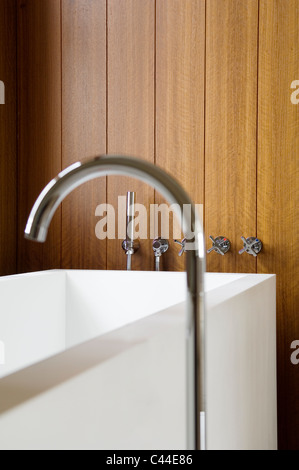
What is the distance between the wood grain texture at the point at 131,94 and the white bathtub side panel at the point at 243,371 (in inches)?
26.8

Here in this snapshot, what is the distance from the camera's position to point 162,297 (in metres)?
1.86

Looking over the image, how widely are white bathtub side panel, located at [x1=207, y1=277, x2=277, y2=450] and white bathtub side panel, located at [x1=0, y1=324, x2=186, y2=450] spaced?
15 centimetres

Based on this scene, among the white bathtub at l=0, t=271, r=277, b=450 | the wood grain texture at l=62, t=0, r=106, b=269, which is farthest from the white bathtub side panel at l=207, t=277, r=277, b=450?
the wood grain texture at l=62, t=0, r=106, b=269

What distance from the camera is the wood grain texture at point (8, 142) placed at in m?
2.28

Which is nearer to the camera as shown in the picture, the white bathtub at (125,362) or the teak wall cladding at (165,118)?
the white bathtub at (125,362)

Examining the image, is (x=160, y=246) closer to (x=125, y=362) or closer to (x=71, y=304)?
(x=71, y=304)

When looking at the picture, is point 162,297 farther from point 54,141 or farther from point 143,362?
point 143,362

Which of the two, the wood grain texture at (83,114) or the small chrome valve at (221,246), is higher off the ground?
the wood grain texture at (83,114)

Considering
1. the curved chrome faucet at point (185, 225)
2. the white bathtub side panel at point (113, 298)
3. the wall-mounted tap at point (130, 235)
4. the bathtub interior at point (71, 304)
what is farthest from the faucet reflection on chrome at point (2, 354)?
the curved chrome faucet at point (185, 225)

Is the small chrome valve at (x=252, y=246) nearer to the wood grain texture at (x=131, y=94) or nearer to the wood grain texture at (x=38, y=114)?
the wood grain texture at (x=131, y=94)

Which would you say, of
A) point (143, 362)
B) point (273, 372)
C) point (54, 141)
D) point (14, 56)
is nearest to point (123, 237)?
point (54, 141)

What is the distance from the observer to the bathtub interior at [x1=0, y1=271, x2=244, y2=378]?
171 cm

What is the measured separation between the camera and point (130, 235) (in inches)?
81.7

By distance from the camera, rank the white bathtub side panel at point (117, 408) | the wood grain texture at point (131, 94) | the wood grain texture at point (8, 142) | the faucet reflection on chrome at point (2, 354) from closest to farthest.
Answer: the white bathtub side panel at point (117, 408) < the faucet reflection on chrome at point (2, 354) < the wood grain texture at point (131, 94) < the wood grain texture at point (8, 142)
